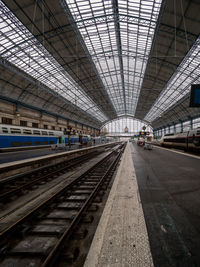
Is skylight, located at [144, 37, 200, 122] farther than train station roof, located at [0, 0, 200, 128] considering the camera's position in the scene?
Yes

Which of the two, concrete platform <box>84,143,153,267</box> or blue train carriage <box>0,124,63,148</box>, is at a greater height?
blue train carriage <box>0,124,63,148</box>

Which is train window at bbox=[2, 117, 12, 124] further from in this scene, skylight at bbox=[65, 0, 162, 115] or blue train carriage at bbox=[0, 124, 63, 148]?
skylight at bbox=[65, 0, 162, 115]

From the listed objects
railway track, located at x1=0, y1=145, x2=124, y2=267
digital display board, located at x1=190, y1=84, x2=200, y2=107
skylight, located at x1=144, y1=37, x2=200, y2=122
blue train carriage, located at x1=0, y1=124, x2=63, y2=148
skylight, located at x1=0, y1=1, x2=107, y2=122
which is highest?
skylight, located at x1=0, y1=1, x2=107, y2=122

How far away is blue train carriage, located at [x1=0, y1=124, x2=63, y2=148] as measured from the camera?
16667 millimetres

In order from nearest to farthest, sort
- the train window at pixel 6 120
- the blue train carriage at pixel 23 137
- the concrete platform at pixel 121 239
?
the concrete platform at pixel 121 239, the blue train carriage at pixel 23 137, the train window at pixel 6 120

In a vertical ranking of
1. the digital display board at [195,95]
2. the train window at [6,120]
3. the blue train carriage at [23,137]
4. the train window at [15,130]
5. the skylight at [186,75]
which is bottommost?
the blue train carriage at [23,137]

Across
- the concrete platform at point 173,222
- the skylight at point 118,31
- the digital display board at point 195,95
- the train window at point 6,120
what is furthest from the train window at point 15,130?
the digital display board at point 195,95

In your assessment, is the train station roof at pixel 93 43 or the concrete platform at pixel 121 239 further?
the train station roof at pixel 93 43

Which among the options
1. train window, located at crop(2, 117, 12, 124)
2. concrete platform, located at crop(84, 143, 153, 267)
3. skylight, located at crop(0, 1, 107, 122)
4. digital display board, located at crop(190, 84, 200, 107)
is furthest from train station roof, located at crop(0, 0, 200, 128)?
concrete platform, located at crop(84, 143, 153, 267)

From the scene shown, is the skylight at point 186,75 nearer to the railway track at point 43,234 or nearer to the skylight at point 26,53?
the skylight at point 26,53

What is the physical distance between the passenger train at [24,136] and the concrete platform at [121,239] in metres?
18.2

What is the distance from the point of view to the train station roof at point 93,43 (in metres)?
15.2

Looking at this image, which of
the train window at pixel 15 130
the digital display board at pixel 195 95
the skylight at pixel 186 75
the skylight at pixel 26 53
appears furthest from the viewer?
the skylight at pixel 186 75

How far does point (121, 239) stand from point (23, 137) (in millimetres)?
21137
